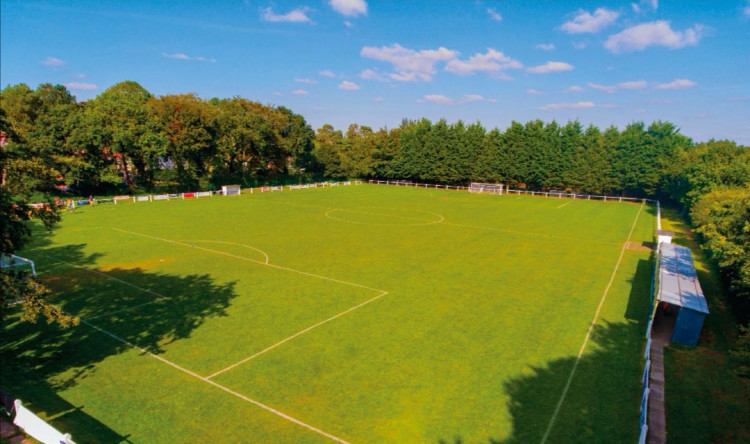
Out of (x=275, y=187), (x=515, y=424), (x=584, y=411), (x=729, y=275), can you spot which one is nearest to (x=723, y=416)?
(x=584, y=411)

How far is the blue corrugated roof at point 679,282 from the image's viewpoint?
17391mm

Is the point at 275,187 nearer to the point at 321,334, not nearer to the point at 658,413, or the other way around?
the point at 321,334

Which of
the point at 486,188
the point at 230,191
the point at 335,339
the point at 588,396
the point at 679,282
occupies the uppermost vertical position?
the point at 486,188

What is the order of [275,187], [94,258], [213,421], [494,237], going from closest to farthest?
[213,421]
[94,258]
[494,237]
[275,187]

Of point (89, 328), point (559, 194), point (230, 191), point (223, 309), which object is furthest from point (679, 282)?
point (230, 191)

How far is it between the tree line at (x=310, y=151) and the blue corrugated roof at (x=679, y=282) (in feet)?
17.7

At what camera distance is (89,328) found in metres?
18.0

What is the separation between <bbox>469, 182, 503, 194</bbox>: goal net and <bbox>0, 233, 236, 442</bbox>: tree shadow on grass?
63228 millimetres

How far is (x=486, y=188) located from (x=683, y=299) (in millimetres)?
63411

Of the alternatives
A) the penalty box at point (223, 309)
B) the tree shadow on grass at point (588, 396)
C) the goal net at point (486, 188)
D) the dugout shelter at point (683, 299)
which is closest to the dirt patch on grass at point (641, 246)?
the dugout shelter at point (683, 299)

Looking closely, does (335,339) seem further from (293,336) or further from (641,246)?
(641,246)

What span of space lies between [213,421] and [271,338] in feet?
17.2

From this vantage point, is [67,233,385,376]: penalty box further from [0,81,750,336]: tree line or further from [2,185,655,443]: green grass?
[0,81,750,336]: tree line

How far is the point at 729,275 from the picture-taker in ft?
73.6
